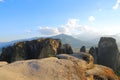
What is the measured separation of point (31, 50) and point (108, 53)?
34235 mm

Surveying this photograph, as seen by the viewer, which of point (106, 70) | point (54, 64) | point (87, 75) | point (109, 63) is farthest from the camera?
point (109, 63)

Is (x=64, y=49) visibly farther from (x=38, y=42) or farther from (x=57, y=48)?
(x=38, y=42)

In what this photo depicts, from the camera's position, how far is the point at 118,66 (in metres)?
114

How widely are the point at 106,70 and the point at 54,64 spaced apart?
8.82m

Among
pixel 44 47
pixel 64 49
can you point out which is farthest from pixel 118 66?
pixel 44 47

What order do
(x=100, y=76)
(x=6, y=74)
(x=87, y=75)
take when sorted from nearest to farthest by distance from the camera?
1. (x=6, y=74)
2. (x=87, y=75)
3. (x=100, y=76)

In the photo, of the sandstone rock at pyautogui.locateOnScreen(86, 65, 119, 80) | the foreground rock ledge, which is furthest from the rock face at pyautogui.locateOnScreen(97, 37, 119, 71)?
the foreground rock ledge

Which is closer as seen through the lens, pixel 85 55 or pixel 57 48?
pixel 85 55

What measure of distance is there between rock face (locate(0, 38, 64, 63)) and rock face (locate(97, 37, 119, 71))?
18022 mm

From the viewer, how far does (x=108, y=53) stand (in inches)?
4441

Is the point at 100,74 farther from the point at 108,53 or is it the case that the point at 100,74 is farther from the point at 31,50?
the point at 31,50

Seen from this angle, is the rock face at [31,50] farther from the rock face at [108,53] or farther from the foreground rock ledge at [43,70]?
the foreground rock ledge at [43,70]

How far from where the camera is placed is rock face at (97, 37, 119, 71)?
4382 inches

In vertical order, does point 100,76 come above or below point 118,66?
above
